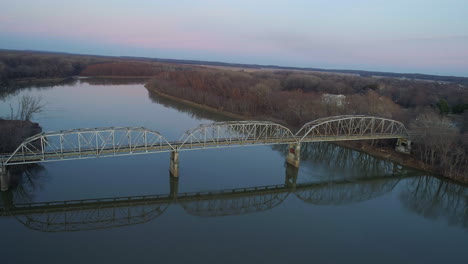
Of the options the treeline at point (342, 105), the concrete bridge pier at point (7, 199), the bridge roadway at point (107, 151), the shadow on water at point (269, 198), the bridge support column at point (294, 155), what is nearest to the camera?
the shadow on water at point (269, 198)

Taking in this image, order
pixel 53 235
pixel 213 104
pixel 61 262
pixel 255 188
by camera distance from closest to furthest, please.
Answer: pixel 61 262
pixel 53 235
pixel 255 188
pixel 213 104

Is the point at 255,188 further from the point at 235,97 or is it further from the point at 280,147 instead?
the point at 235,97

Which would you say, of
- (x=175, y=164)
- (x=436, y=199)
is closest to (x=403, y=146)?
(x=436, y=199)

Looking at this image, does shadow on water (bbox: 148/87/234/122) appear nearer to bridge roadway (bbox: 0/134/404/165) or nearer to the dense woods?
bridge roadway (bbox: 0/134/404/165)

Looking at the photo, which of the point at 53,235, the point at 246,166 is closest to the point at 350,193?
the point at 246,166

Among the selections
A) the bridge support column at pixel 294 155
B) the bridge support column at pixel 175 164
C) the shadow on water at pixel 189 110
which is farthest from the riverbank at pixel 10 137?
the shadow on water at pixel 189 110

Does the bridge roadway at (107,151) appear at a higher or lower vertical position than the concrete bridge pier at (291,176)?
higher

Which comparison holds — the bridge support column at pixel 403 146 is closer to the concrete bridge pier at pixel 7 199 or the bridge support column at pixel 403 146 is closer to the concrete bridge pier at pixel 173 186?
the concrete bridge pier at pixel 173 186
